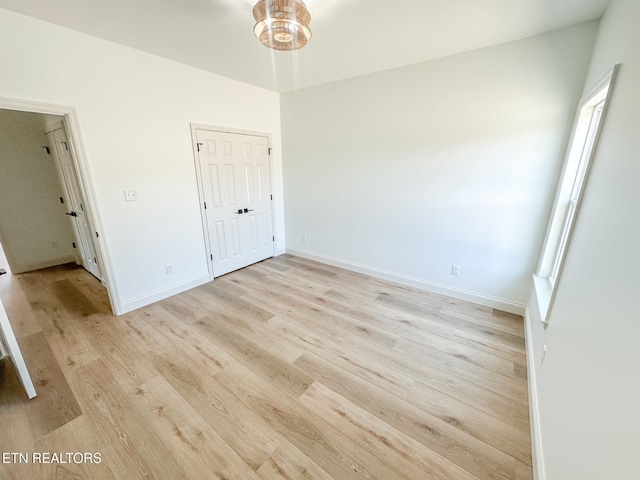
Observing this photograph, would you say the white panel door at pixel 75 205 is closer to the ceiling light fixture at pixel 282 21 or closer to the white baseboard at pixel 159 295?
the white baseboard at pixel 159 295

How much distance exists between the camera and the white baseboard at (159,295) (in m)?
2.68

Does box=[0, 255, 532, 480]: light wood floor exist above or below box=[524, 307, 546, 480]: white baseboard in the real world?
below

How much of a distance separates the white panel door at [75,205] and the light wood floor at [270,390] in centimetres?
71

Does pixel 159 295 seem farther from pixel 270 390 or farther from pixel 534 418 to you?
pixel 534 418

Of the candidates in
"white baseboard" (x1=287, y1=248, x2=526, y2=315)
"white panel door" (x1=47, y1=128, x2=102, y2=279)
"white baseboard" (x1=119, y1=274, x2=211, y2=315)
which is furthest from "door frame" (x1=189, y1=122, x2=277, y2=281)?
"white baseboard" (x1=287, y1=248, x2=526, y2=315)

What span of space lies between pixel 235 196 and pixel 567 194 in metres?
3.65

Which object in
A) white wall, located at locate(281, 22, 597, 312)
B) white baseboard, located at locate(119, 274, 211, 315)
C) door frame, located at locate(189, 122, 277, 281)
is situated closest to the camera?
white wall, located at locate(281, 22, 597, 312)

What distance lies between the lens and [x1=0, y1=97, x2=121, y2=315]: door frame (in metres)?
1.96

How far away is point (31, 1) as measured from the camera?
1.73 meters

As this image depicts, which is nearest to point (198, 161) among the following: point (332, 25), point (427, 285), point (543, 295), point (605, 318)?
point (332, 25)

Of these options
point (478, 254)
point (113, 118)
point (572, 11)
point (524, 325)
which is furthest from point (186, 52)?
point (524, 325)

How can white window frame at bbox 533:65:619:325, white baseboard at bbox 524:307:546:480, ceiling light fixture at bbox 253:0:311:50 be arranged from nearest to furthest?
white baseboard at bbox 524:307:546:480 < ceiling light fixture at bbox 253:0:311:50 < white window frame at bbox 533:65:619:325

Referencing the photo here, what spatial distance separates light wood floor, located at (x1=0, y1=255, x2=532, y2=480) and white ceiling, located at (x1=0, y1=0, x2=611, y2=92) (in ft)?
8.52

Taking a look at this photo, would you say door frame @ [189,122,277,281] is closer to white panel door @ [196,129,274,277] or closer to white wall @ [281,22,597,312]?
white panel door @ [196,129,274,277]
